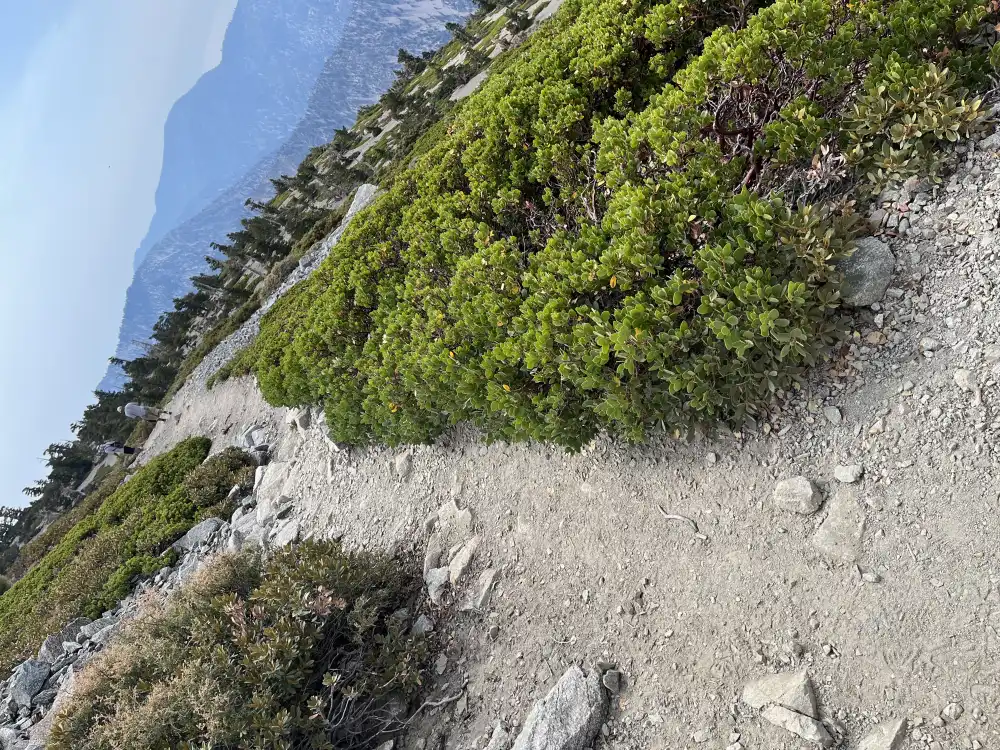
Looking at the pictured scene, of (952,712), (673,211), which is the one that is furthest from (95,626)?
(952,712)

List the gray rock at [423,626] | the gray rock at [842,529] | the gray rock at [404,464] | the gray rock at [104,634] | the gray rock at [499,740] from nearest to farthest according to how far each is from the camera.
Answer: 1. the gray rock at [842,529]
2. the gray rock at [499,740]
3. the gray rock at [423,626]
4. the gray rock at [404,464]
5. the gray rock at [104,634]

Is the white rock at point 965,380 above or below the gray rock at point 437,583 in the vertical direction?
above

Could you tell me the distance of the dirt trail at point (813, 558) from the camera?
3.53 meters

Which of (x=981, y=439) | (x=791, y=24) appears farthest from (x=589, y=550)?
(x=791, y=24)

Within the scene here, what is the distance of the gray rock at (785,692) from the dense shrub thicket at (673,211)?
205cm

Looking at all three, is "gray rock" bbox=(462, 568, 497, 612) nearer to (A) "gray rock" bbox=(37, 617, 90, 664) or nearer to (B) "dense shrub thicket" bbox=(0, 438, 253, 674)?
(B) "dense shrub thicket" bbox=(0, 438, 253, 674)

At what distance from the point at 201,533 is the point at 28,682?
4.20m

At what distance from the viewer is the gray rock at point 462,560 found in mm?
6352

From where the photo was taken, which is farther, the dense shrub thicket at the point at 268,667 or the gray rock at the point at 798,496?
the dense shrub thicket at the point at 268,667

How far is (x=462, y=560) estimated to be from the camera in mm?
6418

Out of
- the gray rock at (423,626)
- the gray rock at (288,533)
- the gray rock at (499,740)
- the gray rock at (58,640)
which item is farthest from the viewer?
the gray rock at (58,640)

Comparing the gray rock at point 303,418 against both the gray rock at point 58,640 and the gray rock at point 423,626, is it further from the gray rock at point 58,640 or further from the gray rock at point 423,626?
the gray rock at point 58,640

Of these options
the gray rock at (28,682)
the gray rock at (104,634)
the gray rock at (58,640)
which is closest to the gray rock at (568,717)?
the gray rock at (104,634)

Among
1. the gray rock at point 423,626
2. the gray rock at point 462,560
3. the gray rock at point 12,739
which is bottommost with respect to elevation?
the gray rock at point 423,626
